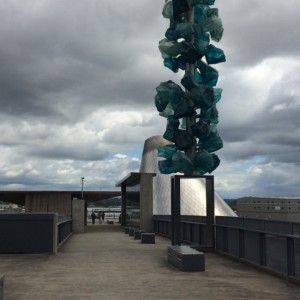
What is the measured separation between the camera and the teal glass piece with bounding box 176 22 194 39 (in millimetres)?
18141

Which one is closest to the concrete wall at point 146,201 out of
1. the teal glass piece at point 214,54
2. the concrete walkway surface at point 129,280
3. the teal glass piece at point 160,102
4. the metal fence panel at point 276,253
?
the teal glass piece at point 160,102

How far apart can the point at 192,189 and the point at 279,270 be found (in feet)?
126

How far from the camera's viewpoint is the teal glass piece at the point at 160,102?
61.5 feet

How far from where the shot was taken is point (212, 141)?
752 inches

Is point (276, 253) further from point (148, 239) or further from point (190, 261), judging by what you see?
point (148, 239)

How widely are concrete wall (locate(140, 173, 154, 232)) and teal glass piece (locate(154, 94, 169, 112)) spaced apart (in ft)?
46.2

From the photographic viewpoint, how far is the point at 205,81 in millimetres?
19062

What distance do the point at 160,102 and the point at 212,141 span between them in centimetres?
260

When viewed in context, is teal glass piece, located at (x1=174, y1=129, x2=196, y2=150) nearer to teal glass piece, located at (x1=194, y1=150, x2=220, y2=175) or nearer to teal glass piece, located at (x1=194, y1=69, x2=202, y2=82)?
teal glass piece, located at (x1=194, y1=150, x2=220, y2=175)

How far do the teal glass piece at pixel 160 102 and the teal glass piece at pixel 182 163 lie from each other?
2116 millimetres

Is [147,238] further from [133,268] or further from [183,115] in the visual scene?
[133,268]

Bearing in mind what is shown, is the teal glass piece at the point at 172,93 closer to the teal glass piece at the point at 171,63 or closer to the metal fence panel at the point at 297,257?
the teal glass piece at the point at 171,63

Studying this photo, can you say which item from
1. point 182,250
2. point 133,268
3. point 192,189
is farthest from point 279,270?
point 192,189

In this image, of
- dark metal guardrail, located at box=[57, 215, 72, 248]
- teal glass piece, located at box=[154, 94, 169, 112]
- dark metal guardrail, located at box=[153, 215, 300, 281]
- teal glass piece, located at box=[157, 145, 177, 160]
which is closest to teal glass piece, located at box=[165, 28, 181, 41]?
teal glass piece, located at box=[154, 94, 169, 112]
